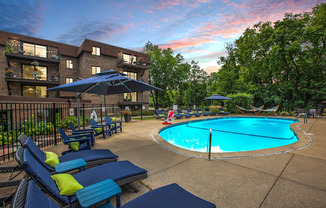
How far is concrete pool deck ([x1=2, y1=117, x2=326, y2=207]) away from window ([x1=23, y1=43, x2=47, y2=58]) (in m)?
20.1

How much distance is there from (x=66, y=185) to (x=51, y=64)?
76.9 feet

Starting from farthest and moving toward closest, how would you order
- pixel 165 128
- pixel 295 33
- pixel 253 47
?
pixel 253 47
pixel 295 33
pixel 165 128

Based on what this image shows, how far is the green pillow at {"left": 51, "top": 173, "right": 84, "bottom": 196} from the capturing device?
201 centimetres

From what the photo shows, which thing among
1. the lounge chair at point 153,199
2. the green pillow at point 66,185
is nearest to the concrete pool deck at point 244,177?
the lounge chair at point 153,199

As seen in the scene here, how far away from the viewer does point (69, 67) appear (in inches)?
819

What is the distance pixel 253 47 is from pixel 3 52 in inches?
1345

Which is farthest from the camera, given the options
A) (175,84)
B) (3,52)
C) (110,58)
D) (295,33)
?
(175,84)

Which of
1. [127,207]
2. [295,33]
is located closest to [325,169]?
[127,207]

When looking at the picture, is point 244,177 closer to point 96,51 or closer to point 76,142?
point 76,142

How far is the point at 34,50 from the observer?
723 inches

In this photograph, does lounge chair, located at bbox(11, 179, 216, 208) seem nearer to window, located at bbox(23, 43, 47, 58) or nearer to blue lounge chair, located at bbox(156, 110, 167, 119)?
blue lounge chair, located at bbox(156, 110, 167, 119)

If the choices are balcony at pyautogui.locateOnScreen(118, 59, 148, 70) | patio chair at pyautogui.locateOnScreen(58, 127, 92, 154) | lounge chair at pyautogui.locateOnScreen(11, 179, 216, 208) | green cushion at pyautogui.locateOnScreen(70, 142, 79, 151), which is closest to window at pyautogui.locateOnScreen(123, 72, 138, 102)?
balcony at pyautogui.locateOnScreen(118, 59, 148, 70)

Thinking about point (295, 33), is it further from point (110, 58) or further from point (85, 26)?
point (85, 26)

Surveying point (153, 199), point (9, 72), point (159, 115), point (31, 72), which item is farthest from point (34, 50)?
point (153, 199)
